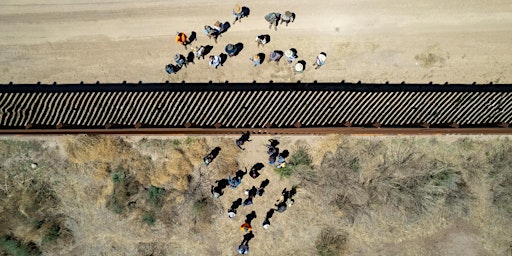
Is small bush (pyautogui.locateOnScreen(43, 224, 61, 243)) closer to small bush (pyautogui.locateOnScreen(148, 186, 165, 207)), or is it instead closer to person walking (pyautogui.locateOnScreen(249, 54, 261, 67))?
small bush (pyautogui.locateOnScreen(148, 186, 165, 207))

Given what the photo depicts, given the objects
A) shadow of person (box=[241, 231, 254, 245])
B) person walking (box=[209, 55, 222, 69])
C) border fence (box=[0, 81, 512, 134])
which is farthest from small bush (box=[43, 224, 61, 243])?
person walking (box=[209, 55, 222, 69])

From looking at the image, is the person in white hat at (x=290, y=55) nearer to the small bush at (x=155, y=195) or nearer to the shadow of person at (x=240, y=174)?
the shadow of person at (x=240, y=174)

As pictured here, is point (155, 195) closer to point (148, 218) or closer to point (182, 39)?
point (148, 218)

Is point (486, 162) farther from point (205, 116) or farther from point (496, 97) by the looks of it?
point (205, 116)

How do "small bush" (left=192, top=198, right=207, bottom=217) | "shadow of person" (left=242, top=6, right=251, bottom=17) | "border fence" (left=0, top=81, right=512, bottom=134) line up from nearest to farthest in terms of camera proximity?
"border fence" (left=0, top=81, right=512, bottom=134)
"small bush" (left=192, top=198, right=207, bottom=217)
"shadow of person" (left=242, top=6, right=251, bottom=17)

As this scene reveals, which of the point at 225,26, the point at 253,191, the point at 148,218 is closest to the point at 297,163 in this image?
the point at 253,191

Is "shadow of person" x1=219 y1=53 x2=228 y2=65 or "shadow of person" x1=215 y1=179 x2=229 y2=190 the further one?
"shadow of person" x1=215 y1=179 x2=229 y2=190
